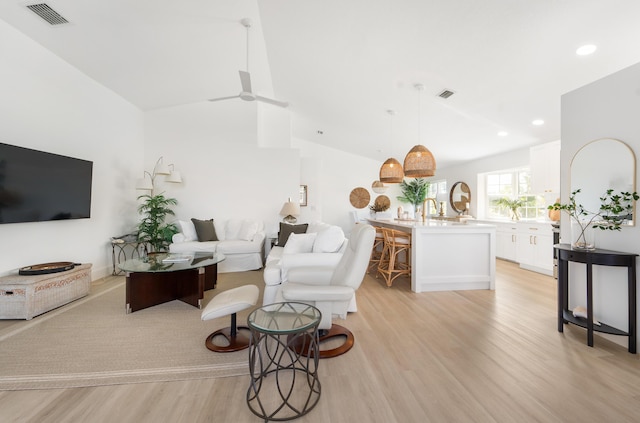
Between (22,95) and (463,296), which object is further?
(463,296)

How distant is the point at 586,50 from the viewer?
266cm

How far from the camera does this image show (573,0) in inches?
86.0

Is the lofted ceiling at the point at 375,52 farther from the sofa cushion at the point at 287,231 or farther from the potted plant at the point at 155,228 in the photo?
the sofa cushion at the point at 287,231

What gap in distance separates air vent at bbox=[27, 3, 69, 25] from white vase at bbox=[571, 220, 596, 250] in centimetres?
580

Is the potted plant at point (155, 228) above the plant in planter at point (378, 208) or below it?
below

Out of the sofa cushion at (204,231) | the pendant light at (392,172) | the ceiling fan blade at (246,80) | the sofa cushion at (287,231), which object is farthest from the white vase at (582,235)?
the sofa cushion at (204,231)

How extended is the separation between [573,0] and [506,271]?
13.5 feet

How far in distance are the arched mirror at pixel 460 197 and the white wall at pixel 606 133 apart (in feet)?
14.4

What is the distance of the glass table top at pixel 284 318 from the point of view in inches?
63.1

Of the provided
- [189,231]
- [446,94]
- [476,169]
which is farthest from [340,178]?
[446,94]

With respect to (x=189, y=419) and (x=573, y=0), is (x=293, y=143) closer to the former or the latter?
(x=573, y=0)

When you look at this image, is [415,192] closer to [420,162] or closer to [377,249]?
[377,249]

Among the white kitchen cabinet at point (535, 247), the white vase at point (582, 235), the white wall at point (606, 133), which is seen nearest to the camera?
the white wall at point (606, 133)

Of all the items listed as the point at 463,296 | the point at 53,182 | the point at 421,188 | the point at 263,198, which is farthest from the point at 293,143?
the point at 463,296
